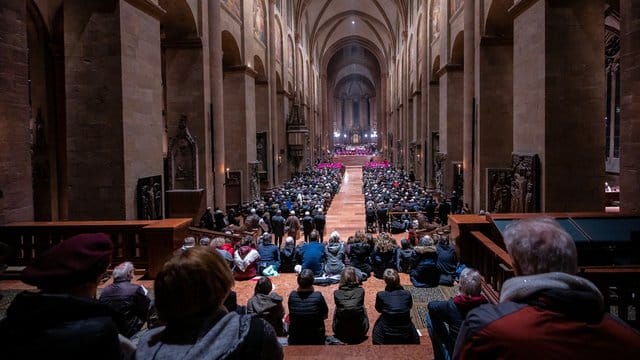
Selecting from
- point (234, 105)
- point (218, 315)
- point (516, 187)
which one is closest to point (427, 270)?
point (516, 187)

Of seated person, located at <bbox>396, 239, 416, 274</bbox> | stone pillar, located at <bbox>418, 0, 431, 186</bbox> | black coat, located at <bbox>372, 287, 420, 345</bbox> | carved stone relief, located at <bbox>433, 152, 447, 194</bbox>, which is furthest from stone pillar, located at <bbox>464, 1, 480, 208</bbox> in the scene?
black coat, located at <bbox>372, 287, 420, 345</bbox>

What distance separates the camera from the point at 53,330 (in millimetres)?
1880

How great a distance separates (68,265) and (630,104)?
28.8 ft

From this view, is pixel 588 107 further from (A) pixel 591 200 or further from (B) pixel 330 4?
(B) pixel 330 4

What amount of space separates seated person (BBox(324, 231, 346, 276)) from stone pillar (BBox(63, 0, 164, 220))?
14.8 ft

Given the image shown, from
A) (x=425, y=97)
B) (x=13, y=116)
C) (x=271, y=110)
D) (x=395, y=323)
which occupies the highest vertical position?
(x=425, y=97)

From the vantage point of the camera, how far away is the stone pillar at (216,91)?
1712 centimetres

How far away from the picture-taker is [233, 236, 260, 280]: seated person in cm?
946

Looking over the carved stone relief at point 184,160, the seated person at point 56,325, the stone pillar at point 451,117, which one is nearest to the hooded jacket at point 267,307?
the seated person at point 56,325

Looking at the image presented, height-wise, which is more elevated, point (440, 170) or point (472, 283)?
point (440, 170)

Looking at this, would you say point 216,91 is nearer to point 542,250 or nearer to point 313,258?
point 313,258

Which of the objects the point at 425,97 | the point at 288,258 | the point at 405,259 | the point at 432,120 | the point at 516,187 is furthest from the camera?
the point at 425,97

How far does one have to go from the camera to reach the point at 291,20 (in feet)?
127

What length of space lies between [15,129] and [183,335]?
796 cm
